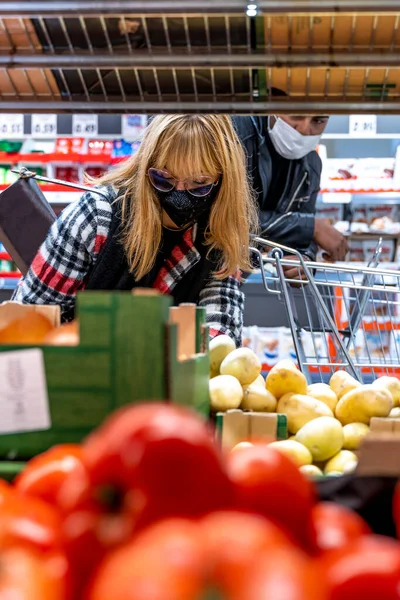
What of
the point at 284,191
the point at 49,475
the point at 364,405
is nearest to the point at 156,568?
the point at 49,475

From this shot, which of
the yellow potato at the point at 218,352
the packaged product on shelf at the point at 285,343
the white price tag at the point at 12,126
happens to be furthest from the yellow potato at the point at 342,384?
the white price tag at the point at 12,126

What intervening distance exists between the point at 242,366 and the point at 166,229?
846 mm

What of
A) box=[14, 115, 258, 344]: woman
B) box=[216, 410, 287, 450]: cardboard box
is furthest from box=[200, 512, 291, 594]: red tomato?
box=[14, 115, 258, 344]: woman

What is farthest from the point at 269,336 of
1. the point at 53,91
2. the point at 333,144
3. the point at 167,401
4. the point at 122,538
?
the point at 122,538

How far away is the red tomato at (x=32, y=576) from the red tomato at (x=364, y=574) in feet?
0.59

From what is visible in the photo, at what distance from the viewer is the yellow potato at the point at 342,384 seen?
66.1 inches

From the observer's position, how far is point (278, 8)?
1.18 meters

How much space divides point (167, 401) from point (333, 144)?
6.59 meters

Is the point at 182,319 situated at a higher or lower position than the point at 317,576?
higher

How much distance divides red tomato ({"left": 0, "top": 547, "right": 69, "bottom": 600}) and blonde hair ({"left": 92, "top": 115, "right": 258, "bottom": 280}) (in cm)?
168

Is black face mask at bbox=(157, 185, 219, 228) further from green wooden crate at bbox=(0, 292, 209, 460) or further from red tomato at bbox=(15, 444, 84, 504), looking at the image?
red tomato at bbox=(15, 444, 84, 504)

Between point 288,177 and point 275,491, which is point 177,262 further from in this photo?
point 288,177

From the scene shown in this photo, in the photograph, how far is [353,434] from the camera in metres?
1.46

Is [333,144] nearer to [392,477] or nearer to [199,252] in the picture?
[199,252]
